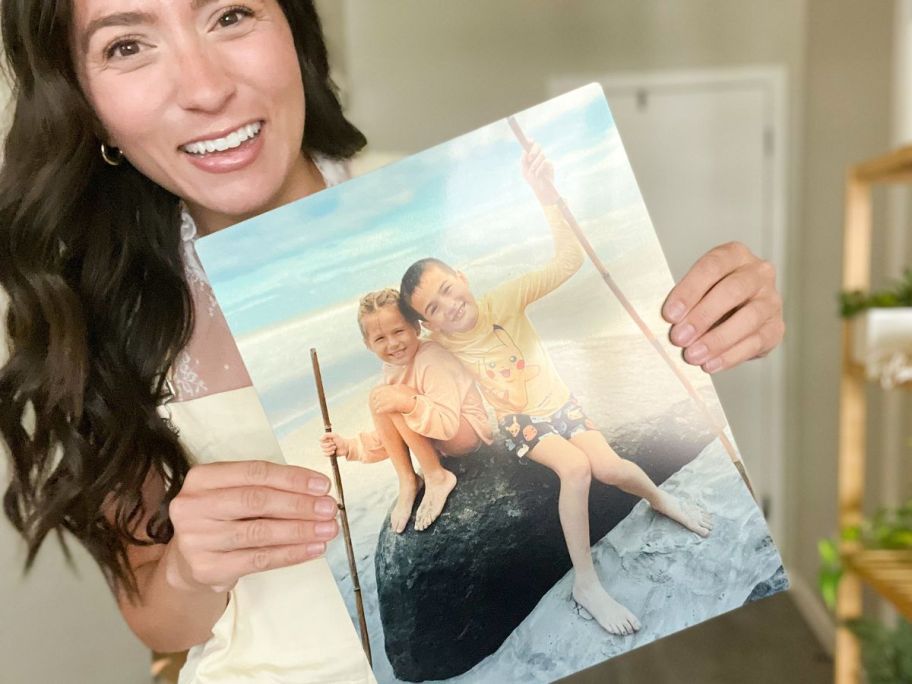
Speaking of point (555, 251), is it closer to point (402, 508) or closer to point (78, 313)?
point (402, 508)

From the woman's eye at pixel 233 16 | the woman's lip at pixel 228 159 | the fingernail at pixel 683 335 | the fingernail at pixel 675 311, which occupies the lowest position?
the fingernail at pixel 683 335

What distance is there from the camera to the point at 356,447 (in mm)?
546

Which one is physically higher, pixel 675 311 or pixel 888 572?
pixel 675 311

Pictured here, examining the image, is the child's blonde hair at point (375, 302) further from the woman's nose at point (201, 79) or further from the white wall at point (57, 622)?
the white wall at point (57, 622)

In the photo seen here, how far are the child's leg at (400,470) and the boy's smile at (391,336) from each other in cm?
4

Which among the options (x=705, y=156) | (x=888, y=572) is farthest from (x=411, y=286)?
(x=705, y=156)

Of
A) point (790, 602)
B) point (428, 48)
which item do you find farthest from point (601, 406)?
point (790, 602)

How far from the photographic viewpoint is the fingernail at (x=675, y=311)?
59 centimetres

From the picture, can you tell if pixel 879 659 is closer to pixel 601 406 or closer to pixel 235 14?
pixel 601 406

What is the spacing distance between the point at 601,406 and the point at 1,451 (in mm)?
454

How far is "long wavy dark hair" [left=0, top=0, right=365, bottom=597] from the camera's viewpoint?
0.59 m

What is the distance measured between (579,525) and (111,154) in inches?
18.3

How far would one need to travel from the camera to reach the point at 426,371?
0.56m

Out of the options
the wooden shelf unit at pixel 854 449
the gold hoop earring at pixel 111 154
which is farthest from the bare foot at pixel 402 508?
the wooden shelf unit at pixel 854 449
